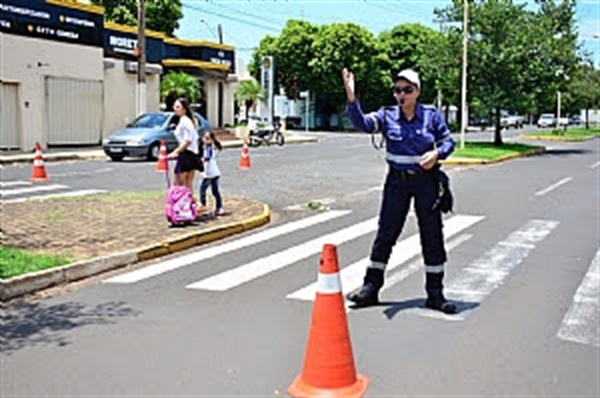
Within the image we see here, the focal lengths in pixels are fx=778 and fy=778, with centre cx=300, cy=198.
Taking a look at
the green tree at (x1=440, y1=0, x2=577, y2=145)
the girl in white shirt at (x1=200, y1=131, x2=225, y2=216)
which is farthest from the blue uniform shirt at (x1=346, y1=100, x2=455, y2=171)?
the green tree at (x1=440, y1=0, x2=577, y2=145)

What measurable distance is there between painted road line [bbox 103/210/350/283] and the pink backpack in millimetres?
806

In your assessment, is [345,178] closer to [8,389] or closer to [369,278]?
[369,278]

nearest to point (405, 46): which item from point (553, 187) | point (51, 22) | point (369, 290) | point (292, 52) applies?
point (292, 52)

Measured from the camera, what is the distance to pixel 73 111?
28.5 meters

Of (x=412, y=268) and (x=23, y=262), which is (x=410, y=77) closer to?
(x=412, y=268)

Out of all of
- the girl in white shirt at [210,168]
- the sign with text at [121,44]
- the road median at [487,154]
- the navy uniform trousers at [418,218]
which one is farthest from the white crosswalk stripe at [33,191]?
the sign with text at [121,44]

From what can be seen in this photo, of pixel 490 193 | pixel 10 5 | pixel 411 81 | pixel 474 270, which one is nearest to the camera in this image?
pixel 411 81

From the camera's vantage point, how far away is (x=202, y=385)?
476 centimetres

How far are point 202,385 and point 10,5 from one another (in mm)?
23754

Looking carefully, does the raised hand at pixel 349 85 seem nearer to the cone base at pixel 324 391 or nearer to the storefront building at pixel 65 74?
the cone base at pixel 324 391

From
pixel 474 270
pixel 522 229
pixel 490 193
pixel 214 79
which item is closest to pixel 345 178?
pixel 490 193

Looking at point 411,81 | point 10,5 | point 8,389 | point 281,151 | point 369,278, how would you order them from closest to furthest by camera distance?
1. point 8,389
2. point 411,81
3. point 369,278
4. point 10,5
5. point 281,151

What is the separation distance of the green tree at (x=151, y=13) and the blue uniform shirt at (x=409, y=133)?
39331 millimetres

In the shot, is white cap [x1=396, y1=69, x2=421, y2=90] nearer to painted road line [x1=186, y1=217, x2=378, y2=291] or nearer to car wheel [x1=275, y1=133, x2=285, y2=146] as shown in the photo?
painted road line [x1=186, y1=217, x2=378, y2=291]
